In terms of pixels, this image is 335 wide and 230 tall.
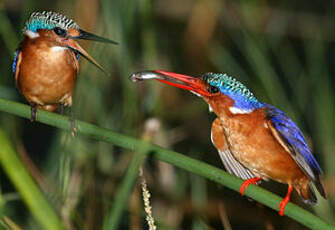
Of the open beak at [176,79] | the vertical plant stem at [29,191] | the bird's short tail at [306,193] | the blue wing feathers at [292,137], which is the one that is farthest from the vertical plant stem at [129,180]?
the bird's short tail at [306,193]

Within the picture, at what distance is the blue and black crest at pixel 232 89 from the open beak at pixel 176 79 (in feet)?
0.13

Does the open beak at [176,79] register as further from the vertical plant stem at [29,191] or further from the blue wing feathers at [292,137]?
the vertical plant stem at [29,191]

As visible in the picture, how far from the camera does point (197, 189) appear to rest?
3391 millimetres

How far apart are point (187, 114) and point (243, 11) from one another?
0.95 m

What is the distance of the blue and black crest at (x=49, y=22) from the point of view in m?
2.09

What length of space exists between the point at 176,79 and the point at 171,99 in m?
2.58

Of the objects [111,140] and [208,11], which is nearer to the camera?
[111,140]

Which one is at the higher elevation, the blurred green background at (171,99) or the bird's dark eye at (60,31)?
the blurred green background at (171,99)

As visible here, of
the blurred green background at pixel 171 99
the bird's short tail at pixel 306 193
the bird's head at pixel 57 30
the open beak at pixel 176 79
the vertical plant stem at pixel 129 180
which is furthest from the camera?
the blurred green background at pixel 171 99

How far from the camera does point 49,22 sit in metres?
2.14

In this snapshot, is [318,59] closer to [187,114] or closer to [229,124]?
[187,114]

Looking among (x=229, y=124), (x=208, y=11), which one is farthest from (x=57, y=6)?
(x=229, y=124)

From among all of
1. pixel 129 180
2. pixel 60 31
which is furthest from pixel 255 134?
pixel 129 180

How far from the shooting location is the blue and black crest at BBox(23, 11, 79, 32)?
6.87 feet
